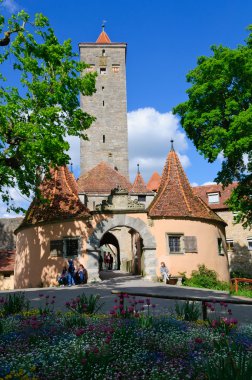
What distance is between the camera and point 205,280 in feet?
63.7

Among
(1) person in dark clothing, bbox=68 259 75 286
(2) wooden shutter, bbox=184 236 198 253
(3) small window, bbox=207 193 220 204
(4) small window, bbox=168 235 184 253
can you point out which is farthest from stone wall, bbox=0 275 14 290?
(3) small window, bbox=207 193 220 204

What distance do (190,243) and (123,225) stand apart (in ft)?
12.1

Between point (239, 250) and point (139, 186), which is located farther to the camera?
point (139, 186)

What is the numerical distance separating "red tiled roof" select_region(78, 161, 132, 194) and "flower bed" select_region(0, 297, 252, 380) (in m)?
28.6

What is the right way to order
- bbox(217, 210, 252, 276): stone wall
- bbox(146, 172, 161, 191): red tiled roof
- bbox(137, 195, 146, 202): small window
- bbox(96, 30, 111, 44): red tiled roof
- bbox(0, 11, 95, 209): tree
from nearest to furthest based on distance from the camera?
1. bbox(0, 11, 95, 209): tree
2. bbox(217, 210, 252, 276): stone wall
3. bbox(137, 195, 146, 202): small window
4. bbox(146, 172, 161, 191): red tiled roof
5. bbox(96, 30, 111, 44): red tiled roof

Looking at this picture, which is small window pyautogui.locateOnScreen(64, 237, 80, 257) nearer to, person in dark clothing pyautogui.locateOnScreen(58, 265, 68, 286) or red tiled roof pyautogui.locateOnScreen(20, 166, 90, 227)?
person in dark clothing pyautogui.locateOnScreen(58, 265, 68, 286)

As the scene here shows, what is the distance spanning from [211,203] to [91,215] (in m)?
19.2

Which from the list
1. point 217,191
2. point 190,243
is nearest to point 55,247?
point 190,243

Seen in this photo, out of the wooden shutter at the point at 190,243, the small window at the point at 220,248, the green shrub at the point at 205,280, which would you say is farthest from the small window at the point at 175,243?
the small window at the point at 220,248

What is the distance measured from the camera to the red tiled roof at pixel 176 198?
2097 centimetres

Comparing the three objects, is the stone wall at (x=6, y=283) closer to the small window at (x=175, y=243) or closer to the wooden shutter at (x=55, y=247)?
the wooden shutter at (x=55, y=247)

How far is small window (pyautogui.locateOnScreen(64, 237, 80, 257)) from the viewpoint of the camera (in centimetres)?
1988

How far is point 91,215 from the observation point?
20.3 metres

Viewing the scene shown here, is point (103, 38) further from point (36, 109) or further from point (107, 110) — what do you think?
point (36, 109)
